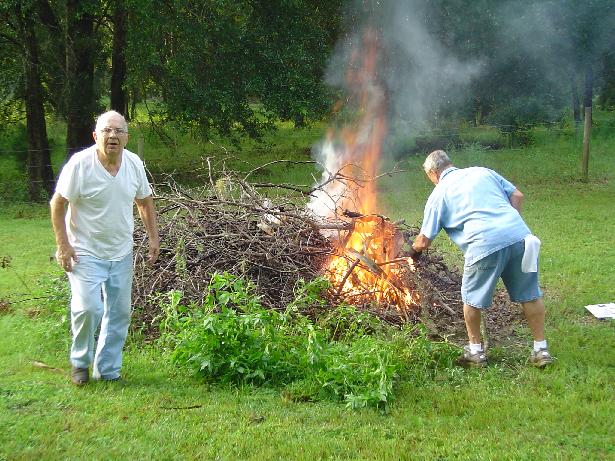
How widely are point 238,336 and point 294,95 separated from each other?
35.3 ft

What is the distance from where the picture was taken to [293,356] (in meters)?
4.95

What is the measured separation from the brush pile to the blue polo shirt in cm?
95

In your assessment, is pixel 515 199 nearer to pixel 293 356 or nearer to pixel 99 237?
pixel 293 356

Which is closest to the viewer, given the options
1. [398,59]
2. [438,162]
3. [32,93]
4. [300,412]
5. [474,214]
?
[300,412]

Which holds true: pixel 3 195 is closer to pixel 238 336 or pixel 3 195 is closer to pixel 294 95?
pixel 294 95

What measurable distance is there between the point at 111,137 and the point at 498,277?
2.98m

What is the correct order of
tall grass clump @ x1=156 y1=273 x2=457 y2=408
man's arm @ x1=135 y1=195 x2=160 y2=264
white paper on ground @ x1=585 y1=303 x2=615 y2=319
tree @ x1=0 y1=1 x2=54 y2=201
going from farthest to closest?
tree @ x1=0 y1=1 x2=54 y2=201, white paper on ground @ x1=585 y1=303 x2=615 y2=319, man's arm @ x1=135 y1=195 x2=160 y2=264, tall grass clump @ x1=156 y1=273 x2=457 y2=408

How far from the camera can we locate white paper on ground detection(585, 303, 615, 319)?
6266 mm

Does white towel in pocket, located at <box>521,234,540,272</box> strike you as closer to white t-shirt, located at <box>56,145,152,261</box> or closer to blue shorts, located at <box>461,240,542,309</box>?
blue shorts, located at <box>461,240,542,309</box>

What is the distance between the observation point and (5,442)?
3789 millimetres

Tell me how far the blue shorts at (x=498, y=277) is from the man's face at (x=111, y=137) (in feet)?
8.79

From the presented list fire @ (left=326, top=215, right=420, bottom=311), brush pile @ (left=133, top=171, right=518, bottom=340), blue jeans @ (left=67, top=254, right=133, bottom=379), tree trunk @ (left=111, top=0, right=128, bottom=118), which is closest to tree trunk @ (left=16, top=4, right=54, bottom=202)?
tree trunk @ (left=111, top=0, right=128, bottom=118)

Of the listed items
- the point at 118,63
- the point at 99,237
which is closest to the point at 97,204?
the point at 99,237

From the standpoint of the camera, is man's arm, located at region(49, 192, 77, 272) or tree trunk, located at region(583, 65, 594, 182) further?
tree trunk, located at region(583, 65, 594, 182)
